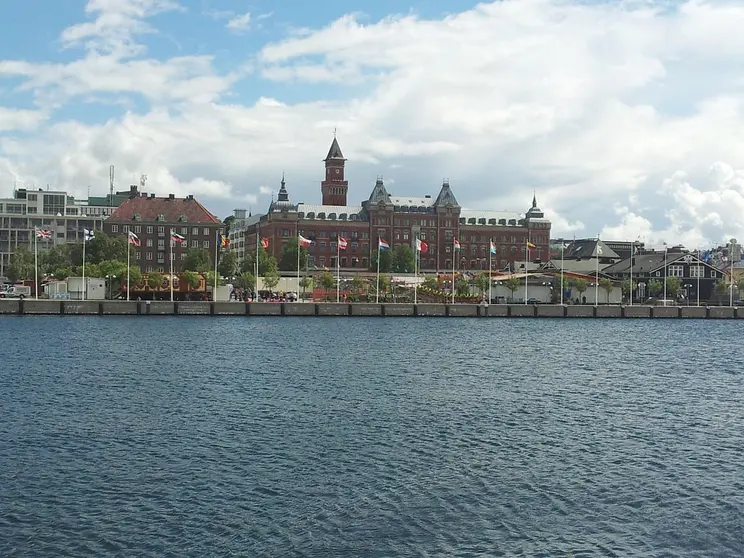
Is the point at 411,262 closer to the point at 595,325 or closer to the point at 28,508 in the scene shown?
the point at 595,325

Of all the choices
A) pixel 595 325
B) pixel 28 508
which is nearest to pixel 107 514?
pixel 28 508

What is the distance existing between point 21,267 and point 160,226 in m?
30.0

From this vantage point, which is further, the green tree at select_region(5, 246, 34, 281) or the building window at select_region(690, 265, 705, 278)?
the building window at select_region(690, 265, 705, 278)

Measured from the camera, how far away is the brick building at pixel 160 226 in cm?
17975

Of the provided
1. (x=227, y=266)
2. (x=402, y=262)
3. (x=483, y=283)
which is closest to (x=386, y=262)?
(x=402, y=262)

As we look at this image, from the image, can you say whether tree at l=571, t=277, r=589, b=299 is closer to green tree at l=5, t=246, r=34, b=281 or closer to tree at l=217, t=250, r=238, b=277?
tree at l=217, t=250, r=238, b=277

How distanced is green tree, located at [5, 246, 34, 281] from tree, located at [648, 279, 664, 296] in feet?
344

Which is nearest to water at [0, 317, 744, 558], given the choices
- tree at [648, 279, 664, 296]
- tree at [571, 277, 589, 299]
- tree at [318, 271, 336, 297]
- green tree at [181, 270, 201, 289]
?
green tree at [181, 270, 201, 289]

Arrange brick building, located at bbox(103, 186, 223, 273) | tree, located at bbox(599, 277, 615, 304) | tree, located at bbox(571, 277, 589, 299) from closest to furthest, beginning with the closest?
tree, located at bbox(571, 277, 589, 299) → tree, located at bbox(599, 277, 615, 304) → brick building, located at bbox(103, 186, 223, 273)

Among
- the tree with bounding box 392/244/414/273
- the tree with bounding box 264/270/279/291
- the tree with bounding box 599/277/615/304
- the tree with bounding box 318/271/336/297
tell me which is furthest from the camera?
the tree with bounding box 392/244/414/273

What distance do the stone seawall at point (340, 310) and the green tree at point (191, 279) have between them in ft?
33.0

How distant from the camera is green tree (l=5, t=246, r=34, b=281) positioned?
15900 cm

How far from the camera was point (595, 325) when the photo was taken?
11869cm

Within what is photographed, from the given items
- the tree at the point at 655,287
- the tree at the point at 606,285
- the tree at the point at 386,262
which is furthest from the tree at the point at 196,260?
the tree at the point at 655,287
